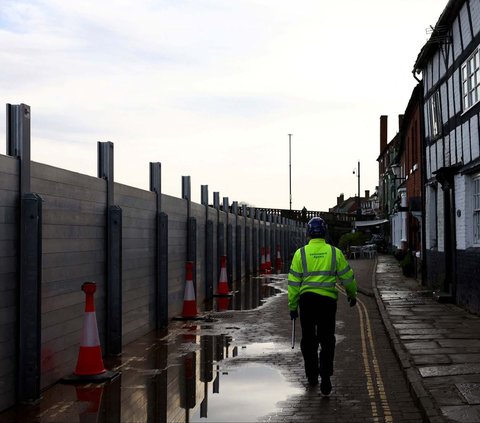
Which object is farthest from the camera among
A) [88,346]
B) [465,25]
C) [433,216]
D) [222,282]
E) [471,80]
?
[433,216]

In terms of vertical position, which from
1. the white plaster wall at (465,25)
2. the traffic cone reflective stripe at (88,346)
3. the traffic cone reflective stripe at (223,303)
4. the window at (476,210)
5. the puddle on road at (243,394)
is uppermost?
the white plaster wall at (465,25)

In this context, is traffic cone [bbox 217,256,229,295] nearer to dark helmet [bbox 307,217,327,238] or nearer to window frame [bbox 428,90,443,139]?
window frame [bbox 428,90,443,139]

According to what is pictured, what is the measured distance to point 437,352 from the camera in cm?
924

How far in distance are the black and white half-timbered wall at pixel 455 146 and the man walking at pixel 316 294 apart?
23.8ft

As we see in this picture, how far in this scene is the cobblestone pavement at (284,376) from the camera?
20.9ft

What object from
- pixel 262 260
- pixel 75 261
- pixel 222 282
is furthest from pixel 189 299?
pixel 262 260

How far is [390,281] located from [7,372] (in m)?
17.8

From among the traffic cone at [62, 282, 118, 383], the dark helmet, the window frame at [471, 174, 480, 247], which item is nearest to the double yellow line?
the dark helmet

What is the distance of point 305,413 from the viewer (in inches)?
251

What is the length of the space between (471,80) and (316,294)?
8.90 meters

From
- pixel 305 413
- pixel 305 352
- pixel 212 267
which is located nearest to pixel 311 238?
pixel 305 352

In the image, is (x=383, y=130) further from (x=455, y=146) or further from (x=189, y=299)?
(x=189, y=299)

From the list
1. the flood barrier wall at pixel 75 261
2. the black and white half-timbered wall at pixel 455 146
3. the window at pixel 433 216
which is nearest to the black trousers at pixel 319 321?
the flood barrier wall at pixel 75 261

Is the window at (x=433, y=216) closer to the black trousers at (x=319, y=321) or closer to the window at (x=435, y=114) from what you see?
the window at (x=435, y=114)
